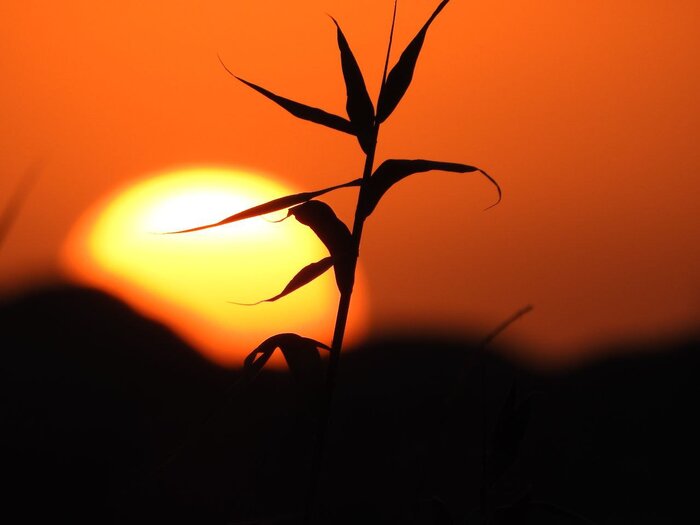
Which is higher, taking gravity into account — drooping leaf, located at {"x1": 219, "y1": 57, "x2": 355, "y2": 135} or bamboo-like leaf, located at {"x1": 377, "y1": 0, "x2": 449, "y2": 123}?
bamboo-like leaf, located at {"x1": 377, "y1": 0, "x2": 449, "y2": 123}

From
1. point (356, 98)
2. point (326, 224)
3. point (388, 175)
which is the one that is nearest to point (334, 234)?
point (326, 224)

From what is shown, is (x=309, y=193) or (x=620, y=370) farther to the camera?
(x=620, y=370)

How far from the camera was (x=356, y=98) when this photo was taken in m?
1.49

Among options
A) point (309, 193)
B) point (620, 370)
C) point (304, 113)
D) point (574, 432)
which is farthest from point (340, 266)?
point (574, 432)

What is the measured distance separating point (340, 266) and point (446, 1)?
0.46m

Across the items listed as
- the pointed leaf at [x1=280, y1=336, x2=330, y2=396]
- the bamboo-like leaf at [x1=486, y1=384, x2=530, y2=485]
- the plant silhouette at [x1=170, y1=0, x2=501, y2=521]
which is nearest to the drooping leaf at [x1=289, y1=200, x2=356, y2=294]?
the plant silhouette at [x1=170, y1=0, x2=501, y2=521]

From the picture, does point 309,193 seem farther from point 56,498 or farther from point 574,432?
point 574,432

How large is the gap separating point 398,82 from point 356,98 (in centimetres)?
8

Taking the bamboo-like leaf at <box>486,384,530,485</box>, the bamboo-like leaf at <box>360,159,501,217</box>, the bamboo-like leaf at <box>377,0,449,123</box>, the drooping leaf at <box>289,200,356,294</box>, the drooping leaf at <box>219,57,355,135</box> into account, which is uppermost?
the bamboo-like leaf at <box>377,0,449,123</box>

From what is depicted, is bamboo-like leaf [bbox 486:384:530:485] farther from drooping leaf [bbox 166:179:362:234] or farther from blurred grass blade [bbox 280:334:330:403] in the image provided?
drooping leaf [bbox 166:179:362:234]

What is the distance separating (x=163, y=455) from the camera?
121cm

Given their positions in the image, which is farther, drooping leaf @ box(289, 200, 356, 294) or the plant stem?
drooping leaf @ box(289, 200, 356, 294)

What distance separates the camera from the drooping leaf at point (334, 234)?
4.54ft

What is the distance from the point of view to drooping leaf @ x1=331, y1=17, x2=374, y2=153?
1.47m
